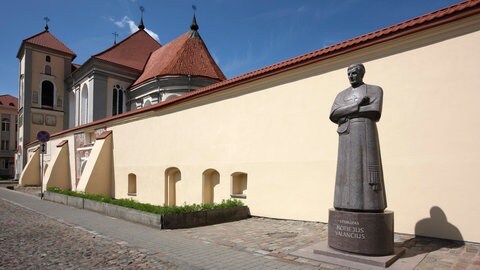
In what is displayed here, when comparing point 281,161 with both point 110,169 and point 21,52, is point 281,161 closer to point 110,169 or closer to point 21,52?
point 110,169

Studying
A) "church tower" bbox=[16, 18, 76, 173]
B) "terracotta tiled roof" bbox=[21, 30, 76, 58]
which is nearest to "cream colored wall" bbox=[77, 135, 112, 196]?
"church tower" bbox=[16, 18, 76, 173]

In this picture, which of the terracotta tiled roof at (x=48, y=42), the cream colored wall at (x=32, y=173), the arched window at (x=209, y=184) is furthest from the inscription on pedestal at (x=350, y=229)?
the terracotta tiled roof at (x=48, y=42)

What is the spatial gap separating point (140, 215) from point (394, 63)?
7.05 meters

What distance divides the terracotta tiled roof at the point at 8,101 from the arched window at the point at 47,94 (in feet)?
84.0

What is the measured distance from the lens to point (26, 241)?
23.3 feet

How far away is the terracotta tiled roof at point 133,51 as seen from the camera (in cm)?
3034

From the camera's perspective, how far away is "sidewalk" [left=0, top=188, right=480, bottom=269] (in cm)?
542

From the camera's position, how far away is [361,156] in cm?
561

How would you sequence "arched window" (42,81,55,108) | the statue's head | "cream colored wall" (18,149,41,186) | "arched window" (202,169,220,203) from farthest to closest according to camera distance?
"arched window" (42,81,55,108)
"cream colored wall" (18,149,41,186)
"arched window" (202,169,220,203)
the statue's head

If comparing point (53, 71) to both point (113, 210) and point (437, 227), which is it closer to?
point (113, 210)

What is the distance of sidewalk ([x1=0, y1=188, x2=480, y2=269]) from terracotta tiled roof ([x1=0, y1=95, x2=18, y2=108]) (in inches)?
2210

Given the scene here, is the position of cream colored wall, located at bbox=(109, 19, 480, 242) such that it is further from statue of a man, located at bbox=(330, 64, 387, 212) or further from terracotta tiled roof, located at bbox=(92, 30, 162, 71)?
terracotta tiled roof, located at bbox=(92, 30, 162, 71)

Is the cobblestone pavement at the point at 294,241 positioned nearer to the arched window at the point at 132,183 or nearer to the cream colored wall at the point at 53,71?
the arched window at the point at 132,183

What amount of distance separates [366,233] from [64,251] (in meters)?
4.99
